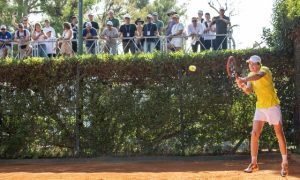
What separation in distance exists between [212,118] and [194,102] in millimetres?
661

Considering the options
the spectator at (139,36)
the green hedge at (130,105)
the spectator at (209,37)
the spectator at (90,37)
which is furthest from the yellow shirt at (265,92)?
the spectator at (90,37)

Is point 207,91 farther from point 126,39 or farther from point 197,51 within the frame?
point 126,39

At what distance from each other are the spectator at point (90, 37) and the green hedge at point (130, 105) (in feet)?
4.28

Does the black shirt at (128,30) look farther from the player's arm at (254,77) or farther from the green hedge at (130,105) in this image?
the player's arm at (254,77)

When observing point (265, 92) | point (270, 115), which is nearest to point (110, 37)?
point (265, 92)

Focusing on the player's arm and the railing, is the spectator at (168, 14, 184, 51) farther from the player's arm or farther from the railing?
the player's arm

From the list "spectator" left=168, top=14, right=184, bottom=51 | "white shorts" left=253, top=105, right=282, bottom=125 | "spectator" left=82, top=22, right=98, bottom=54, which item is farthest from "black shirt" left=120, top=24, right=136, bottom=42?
"white shorts" left=253, top=105, right=282, bottom=125

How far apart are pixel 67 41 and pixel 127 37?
184cm

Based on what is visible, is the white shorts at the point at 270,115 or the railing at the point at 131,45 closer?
the white shorts at the point at 270,115

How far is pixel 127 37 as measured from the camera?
609 inches

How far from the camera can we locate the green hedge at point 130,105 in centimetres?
1418

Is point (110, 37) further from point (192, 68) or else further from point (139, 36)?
point (192, 68)

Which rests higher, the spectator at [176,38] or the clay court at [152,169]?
the spectator at [176,38]

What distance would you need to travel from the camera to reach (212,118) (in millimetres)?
14305
